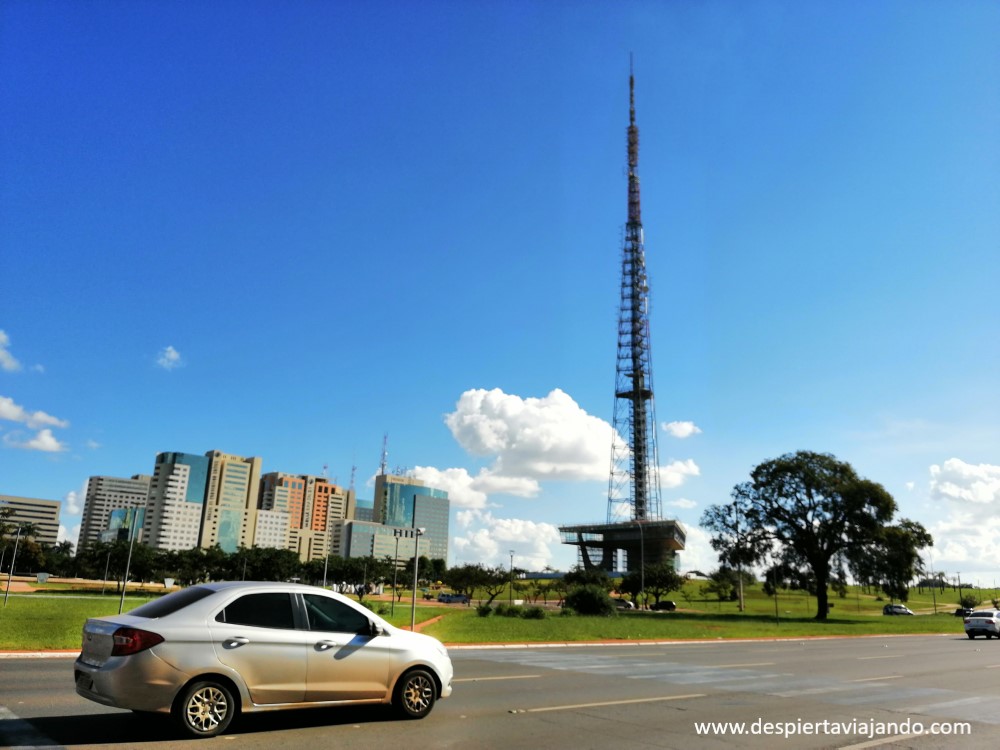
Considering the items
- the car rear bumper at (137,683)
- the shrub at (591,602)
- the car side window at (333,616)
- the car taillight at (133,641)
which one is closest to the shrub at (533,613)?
the shrub at (591,602)

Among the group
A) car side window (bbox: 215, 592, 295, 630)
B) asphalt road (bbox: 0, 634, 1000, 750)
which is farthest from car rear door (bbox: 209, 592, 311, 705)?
asphalt road (bbox: 0, 634, 1000, 750)

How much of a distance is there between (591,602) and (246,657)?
43524 millimetres

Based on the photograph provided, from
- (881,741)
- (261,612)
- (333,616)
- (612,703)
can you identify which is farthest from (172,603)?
(881,741)

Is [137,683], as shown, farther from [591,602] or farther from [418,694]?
[591,602]

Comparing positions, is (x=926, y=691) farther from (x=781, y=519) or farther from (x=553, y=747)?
(x=781, y=519)

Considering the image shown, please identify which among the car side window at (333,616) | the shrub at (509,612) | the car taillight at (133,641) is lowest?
the shrub at (509,612)

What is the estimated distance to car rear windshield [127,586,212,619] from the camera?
316 inches

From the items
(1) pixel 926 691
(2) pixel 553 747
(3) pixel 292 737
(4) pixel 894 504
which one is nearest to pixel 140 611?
(3) pixel 292 737

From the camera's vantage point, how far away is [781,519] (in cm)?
6556

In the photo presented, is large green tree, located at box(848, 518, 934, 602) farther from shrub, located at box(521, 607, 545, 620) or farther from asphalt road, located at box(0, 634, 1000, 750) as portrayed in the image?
asphalt road, located at box(0, 634, 1000, 750)

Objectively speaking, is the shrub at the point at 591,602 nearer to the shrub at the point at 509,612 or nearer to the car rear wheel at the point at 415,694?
the shrub at the point at 509,612

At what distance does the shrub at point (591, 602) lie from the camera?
1902 inches

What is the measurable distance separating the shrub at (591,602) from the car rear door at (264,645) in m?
42.2

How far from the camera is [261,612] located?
835cm
